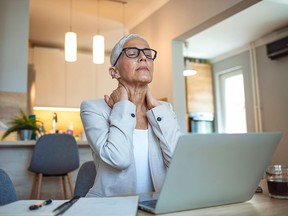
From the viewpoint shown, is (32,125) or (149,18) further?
(149,18)

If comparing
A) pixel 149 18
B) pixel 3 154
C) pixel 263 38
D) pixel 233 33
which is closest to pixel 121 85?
pixel 3 154

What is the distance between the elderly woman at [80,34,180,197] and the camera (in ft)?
3.15

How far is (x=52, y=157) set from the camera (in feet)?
7.91

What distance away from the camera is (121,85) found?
117cm

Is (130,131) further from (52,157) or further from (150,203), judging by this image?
(52,157)

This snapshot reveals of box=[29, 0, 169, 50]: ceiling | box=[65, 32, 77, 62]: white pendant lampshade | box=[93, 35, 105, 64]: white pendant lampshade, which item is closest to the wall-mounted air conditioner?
box=[29, 0, 169, 50]: ceiling

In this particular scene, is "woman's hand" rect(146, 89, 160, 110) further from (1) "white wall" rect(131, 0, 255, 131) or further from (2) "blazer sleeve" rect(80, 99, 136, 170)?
(1) "white wall" rect(131, 0, 255, 131)

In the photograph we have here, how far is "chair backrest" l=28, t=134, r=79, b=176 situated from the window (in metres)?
3.42

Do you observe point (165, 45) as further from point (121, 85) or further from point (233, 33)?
point (121, 85)

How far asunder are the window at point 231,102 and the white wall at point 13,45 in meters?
3.54

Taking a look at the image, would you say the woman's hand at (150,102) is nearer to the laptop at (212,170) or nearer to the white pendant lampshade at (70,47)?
the laptop at (212,170)

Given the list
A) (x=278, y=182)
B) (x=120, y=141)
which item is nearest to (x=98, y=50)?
(x=120, y=141)

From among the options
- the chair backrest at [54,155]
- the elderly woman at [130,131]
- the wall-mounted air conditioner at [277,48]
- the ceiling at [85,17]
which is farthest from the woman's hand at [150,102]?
the wall-mounted air conditioner at [277,48]

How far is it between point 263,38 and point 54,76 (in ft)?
11.2
